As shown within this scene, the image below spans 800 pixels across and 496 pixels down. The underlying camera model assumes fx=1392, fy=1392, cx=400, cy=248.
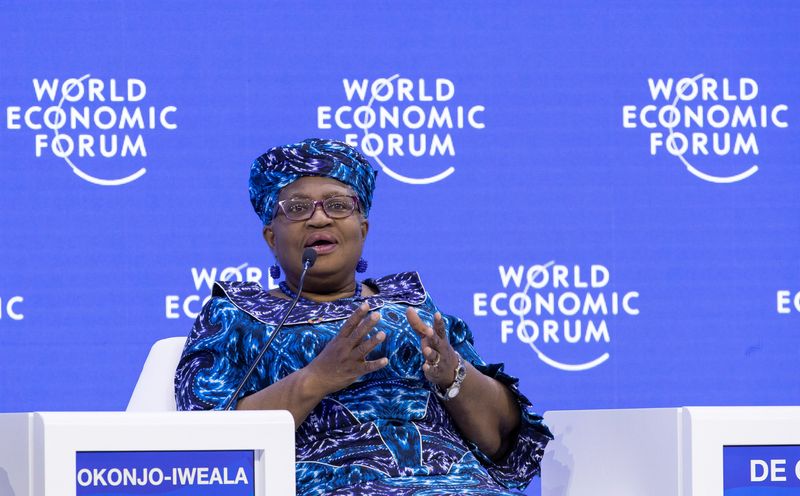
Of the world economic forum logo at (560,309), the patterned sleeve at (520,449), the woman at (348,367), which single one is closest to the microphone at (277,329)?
the woman at (348,367)

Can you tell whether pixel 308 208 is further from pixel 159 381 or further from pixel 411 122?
pixel 411 122

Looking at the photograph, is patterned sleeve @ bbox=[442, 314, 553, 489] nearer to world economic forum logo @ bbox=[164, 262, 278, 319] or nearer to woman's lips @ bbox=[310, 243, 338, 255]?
woman's lips @ bbox=[310, 243, 338, 255]

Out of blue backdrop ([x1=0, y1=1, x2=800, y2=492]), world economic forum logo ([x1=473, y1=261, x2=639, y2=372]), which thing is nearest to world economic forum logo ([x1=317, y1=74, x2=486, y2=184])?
blue backdrop ([x1=0, y1=1, x2=800, y2=492])

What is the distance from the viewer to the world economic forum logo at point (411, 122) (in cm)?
355

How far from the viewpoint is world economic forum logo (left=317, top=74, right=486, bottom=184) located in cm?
355

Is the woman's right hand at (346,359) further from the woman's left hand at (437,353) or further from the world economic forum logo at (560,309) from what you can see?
the world economic forum logo at (560,309)

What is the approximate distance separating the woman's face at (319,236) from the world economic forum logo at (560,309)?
2.79 feet

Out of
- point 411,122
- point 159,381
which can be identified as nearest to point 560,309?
point 411,122

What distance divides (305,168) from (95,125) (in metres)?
0.93

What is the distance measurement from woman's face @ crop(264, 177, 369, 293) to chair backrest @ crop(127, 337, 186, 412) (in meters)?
0.32

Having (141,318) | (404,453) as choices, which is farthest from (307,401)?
(141,318)

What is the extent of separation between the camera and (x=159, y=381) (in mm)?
2852

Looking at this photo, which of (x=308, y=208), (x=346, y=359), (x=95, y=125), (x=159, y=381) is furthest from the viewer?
(x=95, y=125)

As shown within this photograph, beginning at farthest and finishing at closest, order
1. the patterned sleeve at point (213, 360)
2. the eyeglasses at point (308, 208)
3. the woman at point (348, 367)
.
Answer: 1. the eyeglasses at point (308, 208)
2. the patterned sleeve at point (213, 360)
3. the woman at point (348, 367)
